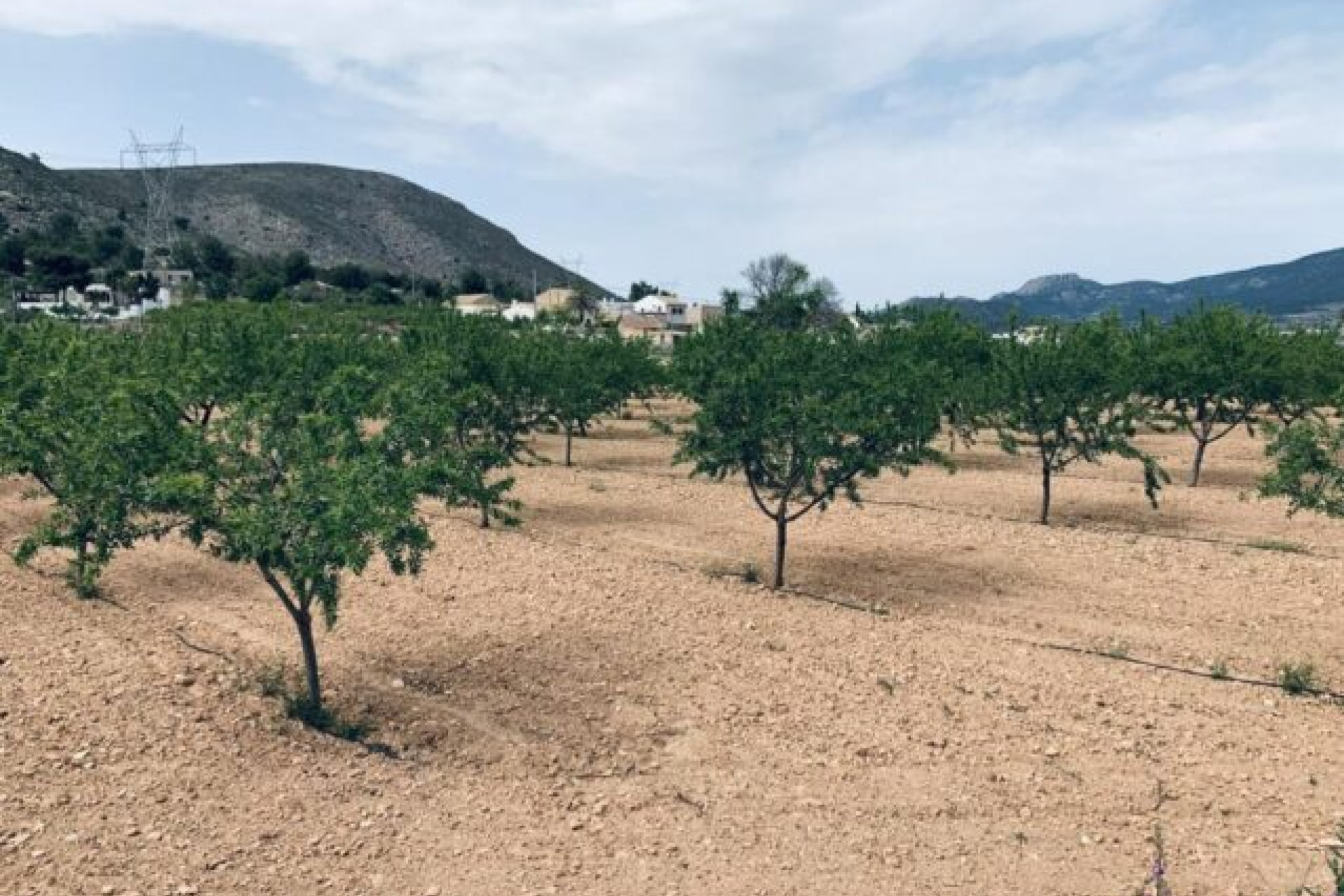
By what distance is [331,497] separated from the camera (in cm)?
1092

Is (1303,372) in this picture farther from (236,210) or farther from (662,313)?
(236,210)

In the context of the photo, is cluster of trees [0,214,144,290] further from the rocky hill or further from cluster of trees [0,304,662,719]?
cluster of trees [0,304,662,719]

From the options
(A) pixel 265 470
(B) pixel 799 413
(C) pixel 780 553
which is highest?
(B) pixel 799 413

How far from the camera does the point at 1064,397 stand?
943 inches

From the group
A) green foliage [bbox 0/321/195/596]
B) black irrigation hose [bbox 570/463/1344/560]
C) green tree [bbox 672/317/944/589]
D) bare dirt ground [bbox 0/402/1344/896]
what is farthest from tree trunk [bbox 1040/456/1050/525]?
green foliage [bbox 0/321/195/596]

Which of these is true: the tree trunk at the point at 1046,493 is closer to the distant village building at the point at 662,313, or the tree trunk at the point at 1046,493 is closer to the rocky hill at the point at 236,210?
the distant village building at the point at 662,313

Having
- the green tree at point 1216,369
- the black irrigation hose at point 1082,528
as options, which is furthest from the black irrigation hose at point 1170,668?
the green tree at point 1216,369

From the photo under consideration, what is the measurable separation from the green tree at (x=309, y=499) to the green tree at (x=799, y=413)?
7470mm

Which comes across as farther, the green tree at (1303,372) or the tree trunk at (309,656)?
the green tree at (1303,372)

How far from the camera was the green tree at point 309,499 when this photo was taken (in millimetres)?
10742

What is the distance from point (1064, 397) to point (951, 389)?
2724mm

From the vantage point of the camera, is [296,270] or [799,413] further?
[296,270]

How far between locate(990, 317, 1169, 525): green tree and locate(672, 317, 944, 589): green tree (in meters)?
6.28

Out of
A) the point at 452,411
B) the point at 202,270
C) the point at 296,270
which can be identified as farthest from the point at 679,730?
the point at 202,270
